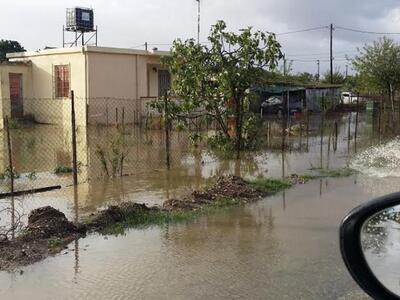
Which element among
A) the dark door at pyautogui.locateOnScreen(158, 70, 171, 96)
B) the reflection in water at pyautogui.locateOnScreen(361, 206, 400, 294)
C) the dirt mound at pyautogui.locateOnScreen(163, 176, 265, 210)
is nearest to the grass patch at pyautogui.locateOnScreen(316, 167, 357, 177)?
the dirt mound at pyautogui.locateOnScreen(163, 176, 265, 210)

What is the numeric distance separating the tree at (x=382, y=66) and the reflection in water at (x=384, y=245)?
92.1 feet

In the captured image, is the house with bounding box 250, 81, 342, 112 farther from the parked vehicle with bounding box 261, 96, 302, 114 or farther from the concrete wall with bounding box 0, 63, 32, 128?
the concrete wall with bounding box 0, 63, 32, 128

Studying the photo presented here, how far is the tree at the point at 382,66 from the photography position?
2967 centimetres

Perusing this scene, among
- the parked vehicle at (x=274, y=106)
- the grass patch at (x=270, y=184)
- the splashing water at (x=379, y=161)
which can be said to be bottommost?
the grass patch at (x=270, y=184)

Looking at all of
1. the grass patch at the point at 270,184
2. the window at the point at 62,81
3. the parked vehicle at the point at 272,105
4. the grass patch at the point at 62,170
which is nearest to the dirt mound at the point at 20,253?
the grass patch at the point at 270,184

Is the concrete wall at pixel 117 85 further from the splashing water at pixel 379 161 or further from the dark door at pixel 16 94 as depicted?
the splashing water at pixel 379 161

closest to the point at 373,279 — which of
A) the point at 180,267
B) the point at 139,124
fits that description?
the point at 180,267

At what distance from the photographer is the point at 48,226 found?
6750 mm

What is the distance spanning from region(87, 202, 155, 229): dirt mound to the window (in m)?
21.3

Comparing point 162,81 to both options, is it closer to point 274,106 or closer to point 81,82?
point 81,82

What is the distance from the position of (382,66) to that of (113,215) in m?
25.3

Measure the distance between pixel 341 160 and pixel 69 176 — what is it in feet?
21.5

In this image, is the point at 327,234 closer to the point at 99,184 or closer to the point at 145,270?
the point at 145,270

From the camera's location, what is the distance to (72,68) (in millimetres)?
27438
